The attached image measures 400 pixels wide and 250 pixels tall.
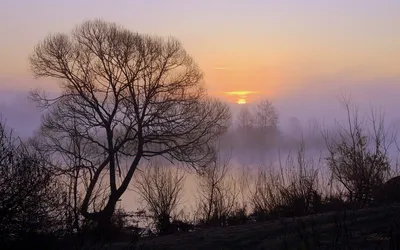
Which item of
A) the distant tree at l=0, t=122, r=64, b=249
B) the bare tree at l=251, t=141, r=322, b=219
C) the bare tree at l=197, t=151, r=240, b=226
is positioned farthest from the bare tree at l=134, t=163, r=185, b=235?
the distant tree at l=0, t=122, r=64, b=249

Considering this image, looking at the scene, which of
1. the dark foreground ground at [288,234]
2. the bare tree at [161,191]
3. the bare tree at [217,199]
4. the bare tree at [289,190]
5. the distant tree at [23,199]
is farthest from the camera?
the bare tree at [161,191]

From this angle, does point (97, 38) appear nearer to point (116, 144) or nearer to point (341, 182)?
point (116, 144)

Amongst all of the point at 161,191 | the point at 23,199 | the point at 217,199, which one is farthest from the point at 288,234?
the point at 161,191

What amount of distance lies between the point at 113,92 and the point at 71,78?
7.93ft

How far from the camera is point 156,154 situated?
33.4 meters

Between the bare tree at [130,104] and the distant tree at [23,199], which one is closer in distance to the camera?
the distant tree at [23,199]

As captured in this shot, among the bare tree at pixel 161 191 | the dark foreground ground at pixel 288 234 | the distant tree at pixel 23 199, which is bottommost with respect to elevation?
the dark foreground ground at pixel 288 234

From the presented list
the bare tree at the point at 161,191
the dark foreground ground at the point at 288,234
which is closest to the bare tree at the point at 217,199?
the bare tree at the point at 161,191

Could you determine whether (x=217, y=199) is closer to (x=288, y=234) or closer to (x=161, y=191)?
(x=161, y=191)

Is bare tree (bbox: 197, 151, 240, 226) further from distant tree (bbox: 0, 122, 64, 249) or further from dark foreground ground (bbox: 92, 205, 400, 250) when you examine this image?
distant tree (bbox: 0, 122, 64, 249)

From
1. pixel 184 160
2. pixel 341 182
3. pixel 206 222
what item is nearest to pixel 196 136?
pixel 184 160

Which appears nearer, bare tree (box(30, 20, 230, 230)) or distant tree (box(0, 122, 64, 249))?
distant tree (box(0, 122, 64, 249))

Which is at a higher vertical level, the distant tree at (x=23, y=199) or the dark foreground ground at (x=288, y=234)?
the distant tree at (x=23, y=199)

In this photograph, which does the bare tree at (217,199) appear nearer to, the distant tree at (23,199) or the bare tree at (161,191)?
the bare tree at (161,191)
